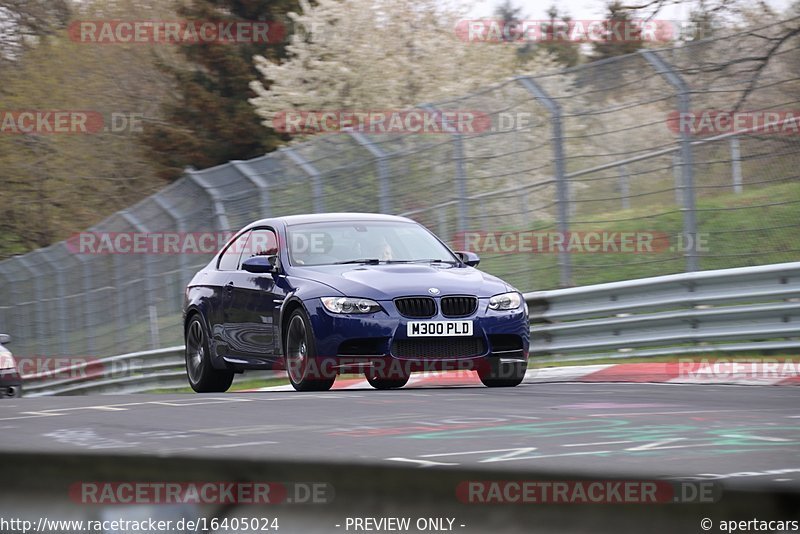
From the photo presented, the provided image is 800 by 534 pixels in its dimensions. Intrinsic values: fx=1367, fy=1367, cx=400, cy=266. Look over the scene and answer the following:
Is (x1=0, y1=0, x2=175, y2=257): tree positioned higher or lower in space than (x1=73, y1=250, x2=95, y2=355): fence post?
higher

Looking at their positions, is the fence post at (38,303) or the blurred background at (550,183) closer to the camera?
the blurred background at (550,183)

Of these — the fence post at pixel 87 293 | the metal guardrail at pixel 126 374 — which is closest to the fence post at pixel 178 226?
the metal guardrail at pixel 126 374

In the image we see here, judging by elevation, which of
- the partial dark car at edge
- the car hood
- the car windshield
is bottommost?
the partial dark car at edge

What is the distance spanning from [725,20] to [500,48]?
81.4 ft

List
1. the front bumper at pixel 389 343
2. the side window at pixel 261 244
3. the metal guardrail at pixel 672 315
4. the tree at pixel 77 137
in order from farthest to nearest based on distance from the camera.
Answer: the tree at pixel 77 137
the metal guardrail at pixel 672 315
the side window at pixel 261 244
the front bumper at pixel 389 343

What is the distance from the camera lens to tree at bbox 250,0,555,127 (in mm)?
36250

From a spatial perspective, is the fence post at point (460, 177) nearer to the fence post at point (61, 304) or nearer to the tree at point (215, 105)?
the fence post at point (61, 304)

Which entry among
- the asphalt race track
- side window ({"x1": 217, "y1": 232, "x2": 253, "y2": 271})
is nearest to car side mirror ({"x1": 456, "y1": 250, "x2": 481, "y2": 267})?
the asphalt race track

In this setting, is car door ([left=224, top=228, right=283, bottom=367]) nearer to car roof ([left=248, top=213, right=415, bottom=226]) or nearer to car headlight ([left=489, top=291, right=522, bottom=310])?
car roof ([left=248, top=213, right=415, bottom=226])

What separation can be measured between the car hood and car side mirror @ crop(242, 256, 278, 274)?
235mm

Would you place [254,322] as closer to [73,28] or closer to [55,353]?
[55,353]

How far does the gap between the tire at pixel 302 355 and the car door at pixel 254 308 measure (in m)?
0.29

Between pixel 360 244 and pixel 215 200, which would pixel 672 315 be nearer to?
pixel 360 244

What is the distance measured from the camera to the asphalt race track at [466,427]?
5.05 metres
